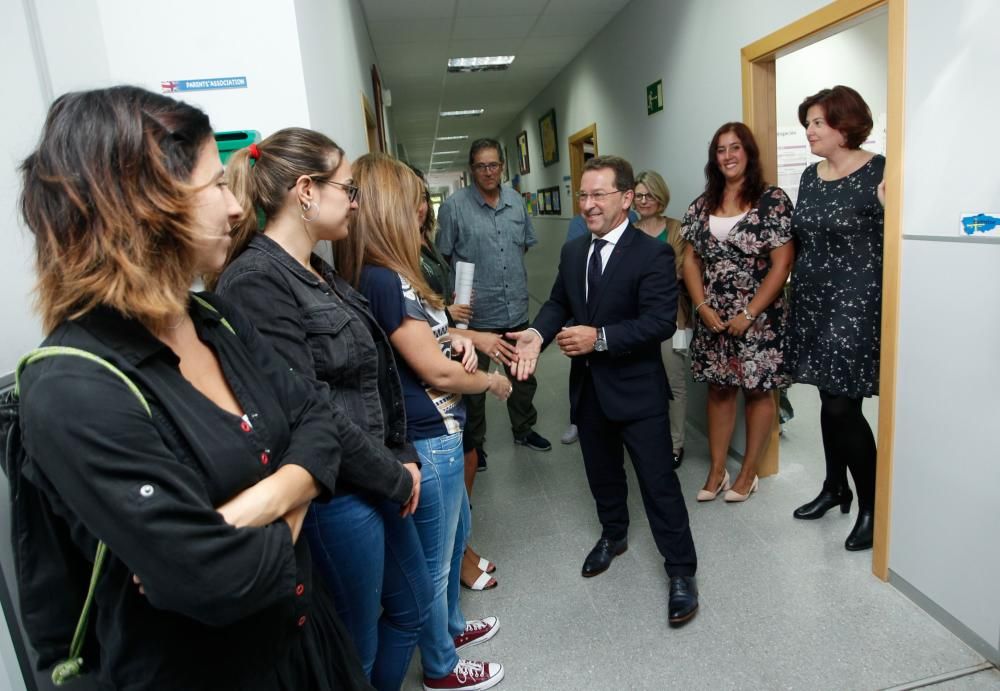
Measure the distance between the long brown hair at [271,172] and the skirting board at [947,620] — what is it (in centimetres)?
224

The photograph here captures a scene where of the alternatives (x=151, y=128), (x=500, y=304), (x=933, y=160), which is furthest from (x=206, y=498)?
(x=500, y=304)

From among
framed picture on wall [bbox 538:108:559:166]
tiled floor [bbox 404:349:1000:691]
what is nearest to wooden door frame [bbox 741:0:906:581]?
tiled floor [bbox 404:349:1000:691]

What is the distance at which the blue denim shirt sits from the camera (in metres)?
3.54

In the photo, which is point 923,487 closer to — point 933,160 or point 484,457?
point 933,160

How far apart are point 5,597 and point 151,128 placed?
77 cm

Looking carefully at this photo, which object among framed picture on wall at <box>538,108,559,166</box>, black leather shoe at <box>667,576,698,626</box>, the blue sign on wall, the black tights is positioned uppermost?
framed picture on wall at <box>538,108,559,166</box>

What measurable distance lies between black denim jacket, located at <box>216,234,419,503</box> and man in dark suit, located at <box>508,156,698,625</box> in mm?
823

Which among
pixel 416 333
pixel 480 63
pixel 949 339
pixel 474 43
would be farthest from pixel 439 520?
pixel 480 63

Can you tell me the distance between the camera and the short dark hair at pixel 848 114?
2.32 metres

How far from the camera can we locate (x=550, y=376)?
5.32 metres

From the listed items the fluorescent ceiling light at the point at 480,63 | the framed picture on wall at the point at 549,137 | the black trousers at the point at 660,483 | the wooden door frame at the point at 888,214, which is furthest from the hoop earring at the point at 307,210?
the framed picture on wall at the point at 549,137

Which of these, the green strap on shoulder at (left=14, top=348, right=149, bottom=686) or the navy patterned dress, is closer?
the green strap on shoulder at (left=14, top=348, right=149, bottom=686)

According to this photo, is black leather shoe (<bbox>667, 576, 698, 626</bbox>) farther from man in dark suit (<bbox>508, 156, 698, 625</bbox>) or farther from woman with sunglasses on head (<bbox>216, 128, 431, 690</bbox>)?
woman with sunglasses on head (<bbox>216, 128, 431, 690</bbox>)

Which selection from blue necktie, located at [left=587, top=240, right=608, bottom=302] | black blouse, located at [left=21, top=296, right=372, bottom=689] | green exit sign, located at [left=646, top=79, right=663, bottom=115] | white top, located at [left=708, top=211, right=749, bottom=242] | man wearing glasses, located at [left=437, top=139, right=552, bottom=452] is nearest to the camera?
black blouse, located at [left=21, top=296, right=372, bottom=689]
